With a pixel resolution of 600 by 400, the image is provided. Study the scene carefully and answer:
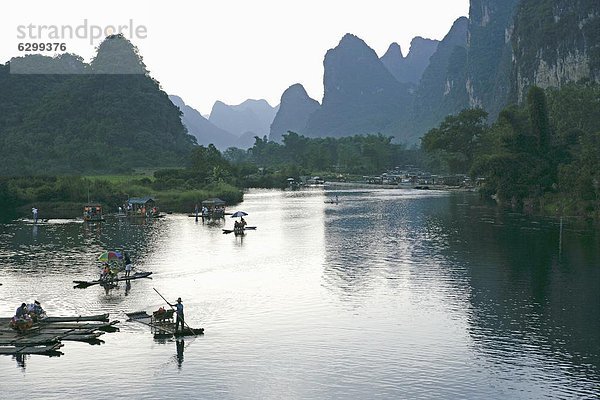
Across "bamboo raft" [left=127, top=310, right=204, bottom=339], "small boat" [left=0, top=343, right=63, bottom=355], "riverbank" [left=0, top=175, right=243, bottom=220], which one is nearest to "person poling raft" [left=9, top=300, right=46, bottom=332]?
"small boat" [left=0, top=343, right=63, bottom=355]

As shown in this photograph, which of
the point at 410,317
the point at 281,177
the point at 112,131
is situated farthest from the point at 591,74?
the point at 410,317

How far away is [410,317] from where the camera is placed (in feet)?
144

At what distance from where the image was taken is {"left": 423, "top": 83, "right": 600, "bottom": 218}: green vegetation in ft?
311

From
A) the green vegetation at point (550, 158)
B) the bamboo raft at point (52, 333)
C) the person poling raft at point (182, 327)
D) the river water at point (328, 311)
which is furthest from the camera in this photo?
the green vegetation at point (550, 158)

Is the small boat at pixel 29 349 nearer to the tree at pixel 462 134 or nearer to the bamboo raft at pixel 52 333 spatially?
the bamboo raft at pixel 52 333

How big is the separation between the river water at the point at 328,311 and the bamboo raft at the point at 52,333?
0.54 m

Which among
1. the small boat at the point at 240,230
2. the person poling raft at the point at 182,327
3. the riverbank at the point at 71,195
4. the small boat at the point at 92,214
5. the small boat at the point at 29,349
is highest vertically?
the riverbank at the point at 71,195

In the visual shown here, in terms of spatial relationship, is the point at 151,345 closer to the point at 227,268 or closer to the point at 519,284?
the point at 227,268

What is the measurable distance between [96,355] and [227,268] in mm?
26038

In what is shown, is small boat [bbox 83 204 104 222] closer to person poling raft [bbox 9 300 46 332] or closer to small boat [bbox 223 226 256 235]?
small boat [bbox 223 226 256 235]

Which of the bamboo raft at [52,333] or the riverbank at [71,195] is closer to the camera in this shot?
the bamboo raft at [52,333]

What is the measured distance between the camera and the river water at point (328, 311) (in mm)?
32250

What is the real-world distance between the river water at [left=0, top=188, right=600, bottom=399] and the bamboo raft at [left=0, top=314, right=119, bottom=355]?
54cm

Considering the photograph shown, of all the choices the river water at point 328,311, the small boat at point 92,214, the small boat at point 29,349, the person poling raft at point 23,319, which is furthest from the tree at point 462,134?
the small boat at point 29,349
